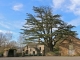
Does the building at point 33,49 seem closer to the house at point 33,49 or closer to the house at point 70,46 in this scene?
the house at point 33,49

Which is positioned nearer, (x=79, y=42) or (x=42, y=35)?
(x=42, y=35)

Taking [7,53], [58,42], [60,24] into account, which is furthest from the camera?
[58,42]

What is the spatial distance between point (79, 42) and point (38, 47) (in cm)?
2908

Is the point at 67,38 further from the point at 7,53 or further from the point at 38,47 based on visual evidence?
the point at 38,47

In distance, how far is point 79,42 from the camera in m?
64.1

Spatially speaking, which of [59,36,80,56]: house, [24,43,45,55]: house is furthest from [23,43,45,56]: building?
[59,36,80,56]: house

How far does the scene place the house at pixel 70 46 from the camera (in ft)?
208

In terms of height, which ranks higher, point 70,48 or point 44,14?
point 44,14

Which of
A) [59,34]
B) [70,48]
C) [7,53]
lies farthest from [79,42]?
[7,53]

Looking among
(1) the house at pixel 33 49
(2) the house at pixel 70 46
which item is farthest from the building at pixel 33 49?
(2) the house at pixel 70 46

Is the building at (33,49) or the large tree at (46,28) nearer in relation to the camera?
the large tree at (46,28)

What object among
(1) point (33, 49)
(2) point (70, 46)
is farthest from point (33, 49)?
(2) point (70, 46)

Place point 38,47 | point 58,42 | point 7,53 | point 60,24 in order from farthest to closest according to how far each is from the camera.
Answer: point 38,47
point 58,42
point 60,24
point 7,53

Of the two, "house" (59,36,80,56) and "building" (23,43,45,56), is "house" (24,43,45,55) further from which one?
"house" (59,36,80,56)
